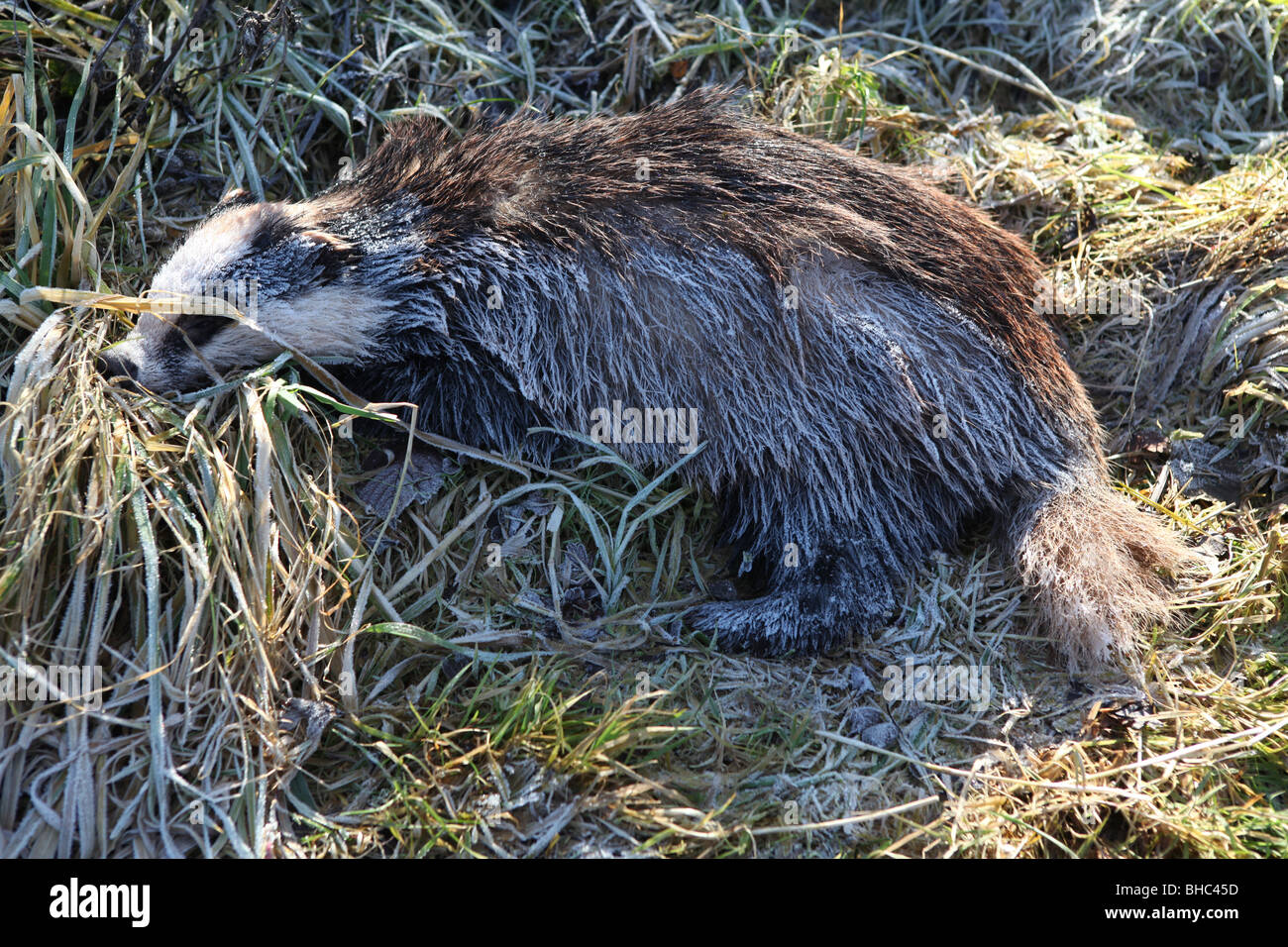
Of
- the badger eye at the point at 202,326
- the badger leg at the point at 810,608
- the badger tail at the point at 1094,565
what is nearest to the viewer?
the badger tail at the point at 1094,565

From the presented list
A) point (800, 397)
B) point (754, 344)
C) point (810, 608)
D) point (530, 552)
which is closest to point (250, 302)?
point (530, 552)

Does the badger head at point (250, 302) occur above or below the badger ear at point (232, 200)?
below

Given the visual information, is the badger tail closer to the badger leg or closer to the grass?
the grass

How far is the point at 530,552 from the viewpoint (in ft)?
10.9

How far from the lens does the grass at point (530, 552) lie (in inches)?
104

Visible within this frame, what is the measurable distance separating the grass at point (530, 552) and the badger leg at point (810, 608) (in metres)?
0.08

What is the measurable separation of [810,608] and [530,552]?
974 mm

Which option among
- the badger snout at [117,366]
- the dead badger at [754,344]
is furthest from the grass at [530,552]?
the dead badger at [754,344]

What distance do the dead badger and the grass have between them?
17 centimetres

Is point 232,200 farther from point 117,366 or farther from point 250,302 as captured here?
point 117,366

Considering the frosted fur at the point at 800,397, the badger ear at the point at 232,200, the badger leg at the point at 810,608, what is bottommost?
the badger leg at the point at 810,608

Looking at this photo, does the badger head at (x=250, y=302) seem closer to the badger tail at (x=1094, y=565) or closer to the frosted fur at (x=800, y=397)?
the frosted fur at (x=800, y=397)

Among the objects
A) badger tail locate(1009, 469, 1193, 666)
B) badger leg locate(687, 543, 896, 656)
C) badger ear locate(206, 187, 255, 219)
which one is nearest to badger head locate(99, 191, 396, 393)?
badger ear locate(206, 187, 255, 219)

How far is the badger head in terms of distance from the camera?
126 inches
